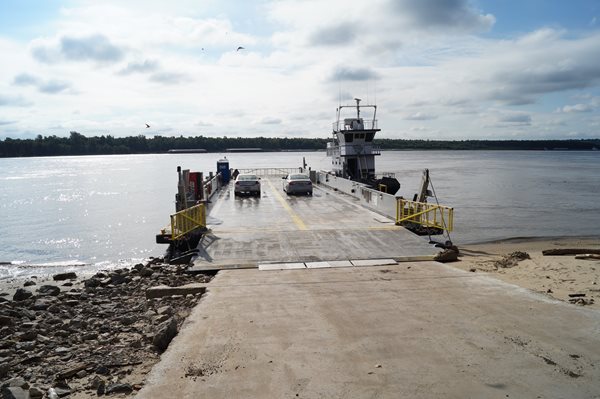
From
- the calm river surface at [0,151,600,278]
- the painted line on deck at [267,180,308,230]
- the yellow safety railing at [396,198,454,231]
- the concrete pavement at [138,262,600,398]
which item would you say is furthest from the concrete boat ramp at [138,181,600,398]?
the calm river surface at [0,151,600,278]

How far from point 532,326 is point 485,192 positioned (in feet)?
155

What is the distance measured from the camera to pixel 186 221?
1614cm

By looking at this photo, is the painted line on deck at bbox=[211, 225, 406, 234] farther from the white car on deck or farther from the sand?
the white car on deck

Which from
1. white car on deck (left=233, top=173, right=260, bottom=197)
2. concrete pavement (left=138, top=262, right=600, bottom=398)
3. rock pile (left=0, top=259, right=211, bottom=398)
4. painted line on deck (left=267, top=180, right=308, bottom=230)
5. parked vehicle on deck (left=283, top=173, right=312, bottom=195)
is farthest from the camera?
parked vehicle on deck (left=283, top=173, right=312, bottom=195)

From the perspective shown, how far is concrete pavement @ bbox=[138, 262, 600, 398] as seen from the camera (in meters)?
5.60

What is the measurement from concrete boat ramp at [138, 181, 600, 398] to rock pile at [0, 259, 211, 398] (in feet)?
1.94

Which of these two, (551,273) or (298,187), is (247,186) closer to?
(298,187)

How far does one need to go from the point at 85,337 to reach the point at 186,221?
7.99m

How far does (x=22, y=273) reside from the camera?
19188 millimetres

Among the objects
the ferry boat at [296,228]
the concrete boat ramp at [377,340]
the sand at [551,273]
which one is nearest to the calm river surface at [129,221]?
the ferry boat at [296,228]

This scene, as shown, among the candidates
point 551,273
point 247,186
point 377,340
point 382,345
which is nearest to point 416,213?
point 551,273

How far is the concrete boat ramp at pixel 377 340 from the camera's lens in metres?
5.62

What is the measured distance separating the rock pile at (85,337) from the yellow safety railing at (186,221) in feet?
7.94

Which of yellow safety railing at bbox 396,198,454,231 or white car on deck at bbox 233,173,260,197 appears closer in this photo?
yellow safety railing at bbox 396,198,454,231
